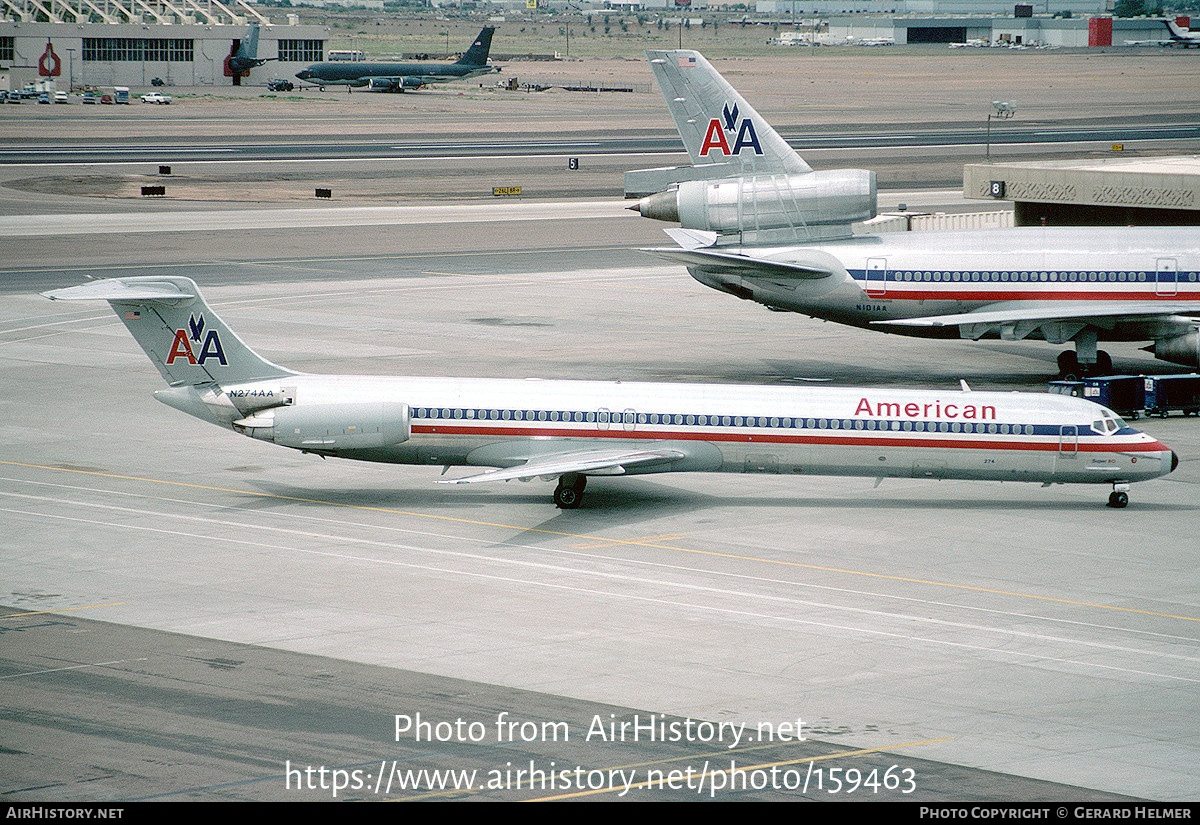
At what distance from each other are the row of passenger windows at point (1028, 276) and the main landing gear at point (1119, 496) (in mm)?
16114

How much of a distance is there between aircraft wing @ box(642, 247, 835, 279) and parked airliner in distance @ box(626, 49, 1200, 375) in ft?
0.25

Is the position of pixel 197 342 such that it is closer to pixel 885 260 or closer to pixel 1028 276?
pixel 885 260

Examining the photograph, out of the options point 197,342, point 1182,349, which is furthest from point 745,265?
point 197,342

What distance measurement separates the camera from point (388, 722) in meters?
24.4

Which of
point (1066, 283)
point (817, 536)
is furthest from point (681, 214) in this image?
point (817, 536)

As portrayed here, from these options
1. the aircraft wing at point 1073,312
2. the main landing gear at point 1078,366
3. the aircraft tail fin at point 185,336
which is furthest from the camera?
the main landing gear at point 1078,366

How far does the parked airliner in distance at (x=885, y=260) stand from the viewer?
5503 centimetres

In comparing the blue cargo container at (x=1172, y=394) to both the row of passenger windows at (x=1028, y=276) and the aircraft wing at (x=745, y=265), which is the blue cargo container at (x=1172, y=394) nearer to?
the row of passenger windows at (x=1028, y=276)

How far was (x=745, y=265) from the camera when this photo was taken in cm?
5500

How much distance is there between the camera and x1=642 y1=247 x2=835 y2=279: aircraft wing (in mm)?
54688

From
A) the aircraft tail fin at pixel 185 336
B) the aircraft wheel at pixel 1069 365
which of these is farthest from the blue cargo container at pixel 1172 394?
the aircraft tail fin at pixel 185 336

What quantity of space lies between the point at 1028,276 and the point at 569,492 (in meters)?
23.9

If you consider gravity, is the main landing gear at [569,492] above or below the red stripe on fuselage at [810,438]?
below

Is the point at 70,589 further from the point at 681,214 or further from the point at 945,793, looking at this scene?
the point at 681,214
